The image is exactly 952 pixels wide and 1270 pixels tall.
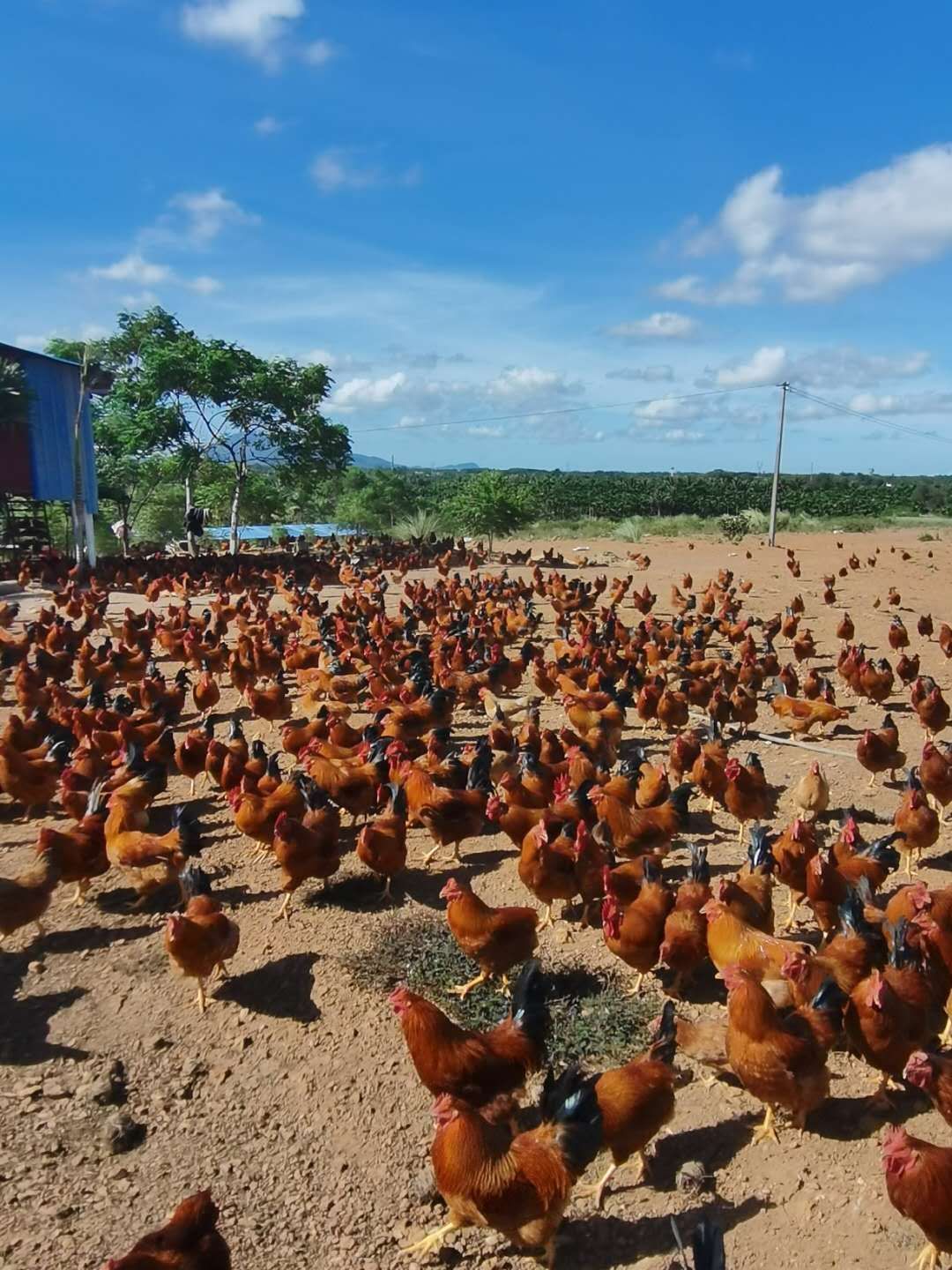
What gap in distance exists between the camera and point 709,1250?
325 cm

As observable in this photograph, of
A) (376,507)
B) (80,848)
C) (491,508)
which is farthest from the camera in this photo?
(376,507)

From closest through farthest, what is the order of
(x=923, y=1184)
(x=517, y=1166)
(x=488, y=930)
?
1. (x=923, y=1184)
2. (x=517, y=1166)
3. (x=488, y=930)

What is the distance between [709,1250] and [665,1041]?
66.0 inches

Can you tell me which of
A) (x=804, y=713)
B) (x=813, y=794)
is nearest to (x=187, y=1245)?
(x=813, y=794)

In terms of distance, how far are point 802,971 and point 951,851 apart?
14.2 ft

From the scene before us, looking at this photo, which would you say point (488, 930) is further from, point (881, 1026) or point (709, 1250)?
point (709, 1250)

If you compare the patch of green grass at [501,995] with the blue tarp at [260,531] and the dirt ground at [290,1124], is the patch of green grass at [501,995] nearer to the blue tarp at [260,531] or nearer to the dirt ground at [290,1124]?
the dirt ground at [290,1124]

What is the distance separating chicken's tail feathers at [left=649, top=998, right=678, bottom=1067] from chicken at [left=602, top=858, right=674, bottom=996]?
1168 mm

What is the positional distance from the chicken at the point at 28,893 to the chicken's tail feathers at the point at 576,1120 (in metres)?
4.58

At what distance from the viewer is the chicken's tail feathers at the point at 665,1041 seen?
488 centimetres

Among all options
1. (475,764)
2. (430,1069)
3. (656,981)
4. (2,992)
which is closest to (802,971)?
(656,981)

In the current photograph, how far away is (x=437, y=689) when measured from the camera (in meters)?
12.0

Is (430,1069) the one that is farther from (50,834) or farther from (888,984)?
(50,834)

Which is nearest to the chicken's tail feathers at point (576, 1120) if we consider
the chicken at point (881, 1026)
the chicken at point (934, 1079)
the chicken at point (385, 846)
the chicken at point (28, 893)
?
the chicken at point (934, 1079)
